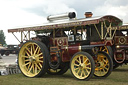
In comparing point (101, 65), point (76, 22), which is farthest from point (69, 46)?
point (101, 65)

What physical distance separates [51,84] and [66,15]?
10.6 feet

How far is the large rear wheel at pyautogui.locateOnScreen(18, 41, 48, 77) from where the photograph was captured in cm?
938

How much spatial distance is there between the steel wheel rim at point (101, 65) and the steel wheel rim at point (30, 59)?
241cm

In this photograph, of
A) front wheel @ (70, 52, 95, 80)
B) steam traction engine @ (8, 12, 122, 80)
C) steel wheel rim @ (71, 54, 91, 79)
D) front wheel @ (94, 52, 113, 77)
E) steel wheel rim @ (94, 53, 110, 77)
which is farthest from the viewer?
steel wheel rim @ (94, 53, 110, 77)

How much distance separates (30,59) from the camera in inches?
385

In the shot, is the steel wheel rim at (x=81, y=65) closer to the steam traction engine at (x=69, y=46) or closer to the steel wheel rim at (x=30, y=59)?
the steam traction engine at (x=69, y=46)

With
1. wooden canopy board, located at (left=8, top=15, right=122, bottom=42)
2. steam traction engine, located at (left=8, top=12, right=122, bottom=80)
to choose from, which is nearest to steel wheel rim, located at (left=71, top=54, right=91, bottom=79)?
steam traction engine, located at (left=8, top=12, right=122, bottom=80)

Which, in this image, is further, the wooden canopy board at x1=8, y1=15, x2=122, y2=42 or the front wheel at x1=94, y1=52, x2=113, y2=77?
the front wheel at x1=94, y1=52, x2=113, y2=77

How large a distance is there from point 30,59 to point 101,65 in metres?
3.02

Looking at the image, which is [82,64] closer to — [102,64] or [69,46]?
[69,46]

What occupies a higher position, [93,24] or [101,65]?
[93,24]

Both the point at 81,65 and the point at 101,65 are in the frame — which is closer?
the point at 81,65

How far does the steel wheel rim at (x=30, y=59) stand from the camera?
380 inches

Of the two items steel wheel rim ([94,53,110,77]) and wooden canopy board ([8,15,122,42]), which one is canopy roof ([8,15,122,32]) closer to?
wooden canopy board ([8,15,122,42])
